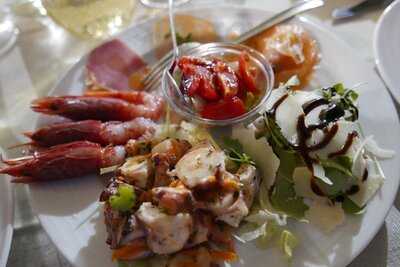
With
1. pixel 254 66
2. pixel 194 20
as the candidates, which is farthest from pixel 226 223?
pixel 194 20

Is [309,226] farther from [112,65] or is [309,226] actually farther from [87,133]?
[112,65]

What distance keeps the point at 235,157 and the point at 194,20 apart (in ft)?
2.64

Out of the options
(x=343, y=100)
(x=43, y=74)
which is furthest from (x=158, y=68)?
(x=343, y=100)

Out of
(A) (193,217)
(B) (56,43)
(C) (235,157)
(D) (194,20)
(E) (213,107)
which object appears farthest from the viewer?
(B) (56,43)

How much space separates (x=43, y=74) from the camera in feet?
7.02

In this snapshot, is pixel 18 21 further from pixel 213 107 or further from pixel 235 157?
pixel 235 157

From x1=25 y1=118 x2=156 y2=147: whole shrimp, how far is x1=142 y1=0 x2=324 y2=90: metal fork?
0.30m

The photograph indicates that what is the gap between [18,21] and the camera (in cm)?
240

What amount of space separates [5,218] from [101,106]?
19.9 inches

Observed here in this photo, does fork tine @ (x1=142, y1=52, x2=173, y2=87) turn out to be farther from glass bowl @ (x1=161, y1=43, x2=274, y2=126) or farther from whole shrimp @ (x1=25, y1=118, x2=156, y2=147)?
whole shrimp @ (x1=25, y1=118, x2=156, y2=147)

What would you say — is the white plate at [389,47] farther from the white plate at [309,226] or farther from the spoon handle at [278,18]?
the spoon handle at [278,18]

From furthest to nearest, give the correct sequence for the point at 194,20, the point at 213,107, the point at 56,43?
the point at 56,43, the point at 194,20, the point at 213,107

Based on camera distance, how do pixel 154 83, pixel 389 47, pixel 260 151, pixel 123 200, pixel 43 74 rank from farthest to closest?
pixel 43 74, pixel 154 83, pixel 389 47, pixel 260 151, pixel 123 200

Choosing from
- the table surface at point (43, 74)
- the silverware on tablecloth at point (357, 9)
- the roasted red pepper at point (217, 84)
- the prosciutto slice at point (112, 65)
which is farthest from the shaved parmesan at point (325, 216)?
the silverware on tablecloth at point (357, 9)
